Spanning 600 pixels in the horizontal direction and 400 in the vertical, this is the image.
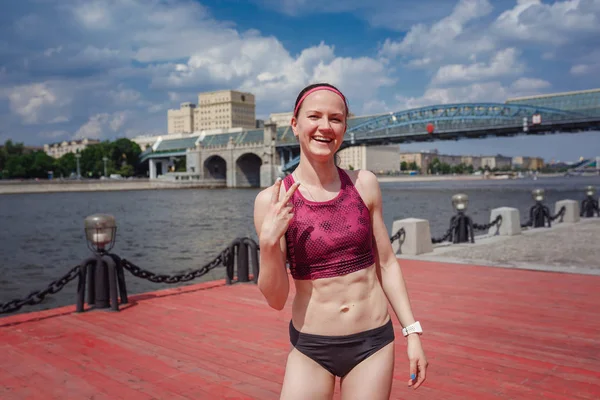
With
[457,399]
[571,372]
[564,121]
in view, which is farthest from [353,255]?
[564,121]

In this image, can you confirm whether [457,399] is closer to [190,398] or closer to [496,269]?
[190,398]

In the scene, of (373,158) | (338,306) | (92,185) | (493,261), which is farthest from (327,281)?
(373,158)

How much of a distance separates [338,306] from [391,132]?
8531 centimetres

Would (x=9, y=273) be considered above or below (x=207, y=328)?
below

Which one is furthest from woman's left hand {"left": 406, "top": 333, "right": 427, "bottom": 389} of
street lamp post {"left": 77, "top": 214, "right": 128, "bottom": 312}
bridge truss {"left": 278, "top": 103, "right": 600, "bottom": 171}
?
bridge truss {"left": 278, "top": 103, "right": 600, "bottom": 171}

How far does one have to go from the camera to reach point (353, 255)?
2129 millimetres

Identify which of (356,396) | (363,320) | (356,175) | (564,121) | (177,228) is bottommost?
(177,228)

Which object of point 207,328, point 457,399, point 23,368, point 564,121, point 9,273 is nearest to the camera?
point 457,399

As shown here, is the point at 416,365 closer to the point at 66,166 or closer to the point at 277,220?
the point at 277,220

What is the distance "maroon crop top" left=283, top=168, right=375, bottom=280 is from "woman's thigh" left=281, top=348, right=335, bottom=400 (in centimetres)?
32

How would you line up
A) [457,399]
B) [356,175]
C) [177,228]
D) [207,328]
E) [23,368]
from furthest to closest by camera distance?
[177,228] < [207,328] < [23,368] < [457,399] < [356,175]

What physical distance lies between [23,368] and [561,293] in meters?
6.32

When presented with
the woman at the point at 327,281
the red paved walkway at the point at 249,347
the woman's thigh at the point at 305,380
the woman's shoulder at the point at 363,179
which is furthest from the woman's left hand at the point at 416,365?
the red paved walkway at the point at 249,347

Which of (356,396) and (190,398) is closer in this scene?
(356,396)
